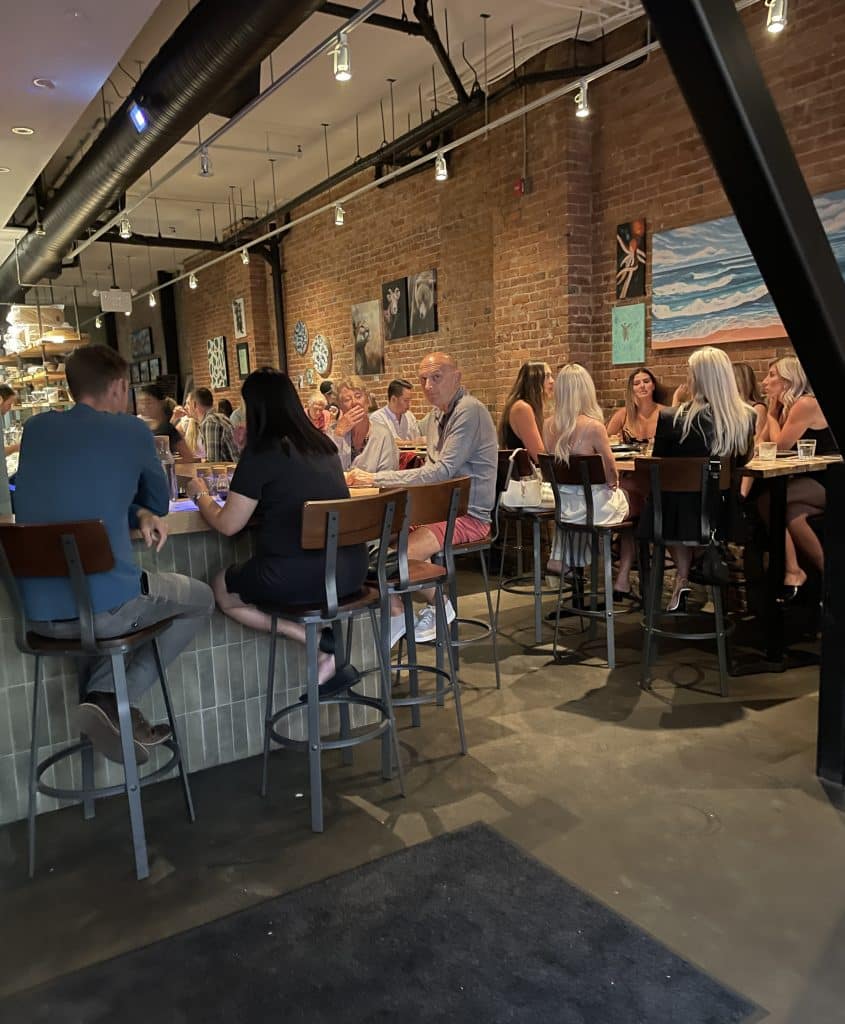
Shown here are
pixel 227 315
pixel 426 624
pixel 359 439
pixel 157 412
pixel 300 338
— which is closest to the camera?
pixel 426 624

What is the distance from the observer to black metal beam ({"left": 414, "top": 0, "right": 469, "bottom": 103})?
5.25 meters

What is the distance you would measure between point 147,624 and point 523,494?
97.0 inches

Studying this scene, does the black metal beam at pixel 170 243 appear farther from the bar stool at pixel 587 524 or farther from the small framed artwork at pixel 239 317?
the bar stool at pixel 587 524

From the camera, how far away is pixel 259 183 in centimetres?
952

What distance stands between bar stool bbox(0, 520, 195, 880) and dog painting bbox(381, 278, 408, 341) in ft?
20.0

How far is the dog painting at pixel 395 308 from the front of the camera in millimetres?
8012

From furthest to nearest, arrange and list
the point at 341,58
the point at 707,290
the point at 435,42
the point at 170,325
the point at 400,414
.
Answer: the point at 170,325
the point at 400,414
the point at 435,42
the point at 707,290
the point at 341,58

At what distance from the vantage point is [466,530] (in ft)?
12.0

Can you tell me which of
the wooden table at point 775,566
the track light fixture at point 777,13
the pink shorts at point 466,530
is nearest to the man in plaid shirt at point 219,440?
the pink shorts at point 466,530

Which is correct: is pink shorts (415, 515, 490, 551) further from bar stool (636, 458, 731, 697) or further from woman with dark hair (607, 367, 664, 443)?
woman with dark hair (607, 367, 664, 443)

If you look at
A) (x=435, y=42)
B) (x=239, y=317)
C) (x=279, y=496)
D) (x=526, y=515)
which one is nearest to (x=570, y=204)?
(x=435, y=42)

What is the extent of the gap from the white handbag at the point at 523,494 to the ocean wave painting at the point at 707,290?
1694 mm

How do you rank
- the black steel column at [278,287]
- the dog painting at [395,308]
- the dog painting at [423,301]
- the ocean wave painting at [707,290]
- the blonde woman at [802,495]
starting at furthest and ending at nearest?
1. the black steel column at [278,287]
2. the dog painting at [395,308]
3. the dog painting at [423,301]
4. the ocean wave painting at [707,290]
5. the blonde woman at [802,495]

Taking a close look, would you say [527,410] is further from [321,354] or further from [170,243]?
[170,243]
